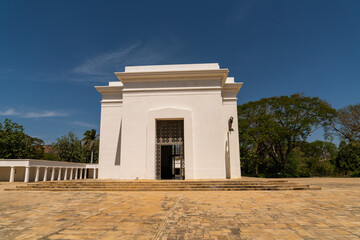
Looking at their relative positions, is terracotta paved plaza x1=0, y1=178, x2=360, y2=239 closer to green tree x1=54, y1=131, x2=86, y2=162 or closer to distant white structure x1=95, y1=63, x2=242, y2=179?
distant white structure x1=95, y1=63, x2=242, y2=179

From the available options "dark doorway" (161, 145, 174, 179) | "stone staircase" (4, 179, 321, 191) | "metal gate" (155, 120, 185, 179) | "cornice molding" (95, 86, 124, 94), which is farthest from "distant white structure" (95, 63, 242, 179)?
"dark doorway" (161, 145, 174, 179)

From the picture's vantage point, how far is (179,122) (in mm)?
14461

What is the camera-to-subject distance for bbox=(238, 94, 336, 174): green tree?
2422 centimetres

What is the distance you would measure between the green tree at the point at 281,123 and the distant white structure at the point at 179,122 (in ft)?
36.8

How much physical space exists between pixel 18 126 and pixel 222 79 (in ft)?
78.7

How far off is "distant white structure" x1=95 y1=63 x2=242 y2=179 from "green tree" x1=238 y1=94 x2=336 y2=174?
442 inches

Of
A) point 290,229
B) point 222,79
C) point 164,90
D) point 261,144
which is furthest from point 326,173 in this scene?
point 290,229

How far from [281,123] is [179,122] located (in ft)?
52.0

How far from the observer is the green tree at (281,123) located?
24.2 metres

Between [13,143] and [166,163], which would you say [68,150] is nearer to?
[13,143]

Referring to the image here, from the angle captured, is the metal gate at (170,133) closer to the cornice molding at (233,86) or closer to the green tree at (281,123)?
the cornice molding at (233,86)

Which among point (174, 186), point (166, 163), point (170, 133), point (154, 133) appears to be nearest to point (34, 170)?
point (166, 163)

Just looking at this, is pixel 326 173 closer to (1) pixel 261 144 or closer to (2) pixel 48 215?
(1) pixel 261 144

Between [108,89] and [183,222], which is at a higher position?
[108,89]
